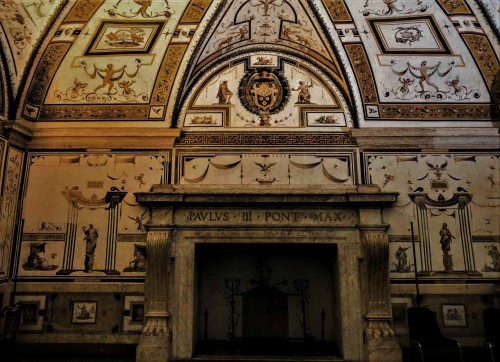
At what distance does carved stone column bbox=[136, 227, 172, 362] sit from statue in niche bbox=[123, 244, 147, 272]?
0.23 meters

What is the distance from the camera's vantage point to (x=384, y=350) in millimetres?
5039

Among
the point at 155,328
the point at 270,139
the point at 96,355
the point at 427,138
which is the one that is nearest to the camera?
the point at 96,355

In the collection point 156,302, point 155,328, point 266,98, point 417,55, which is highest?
point 417,55

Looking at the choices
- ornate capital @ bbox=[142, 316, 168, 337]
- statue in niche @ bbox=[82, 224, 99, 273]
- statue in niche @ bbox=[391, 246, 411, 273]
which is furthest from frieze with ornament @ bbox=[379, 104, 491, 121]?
statue in niche @ bbox=[82, 224, 99, 273]

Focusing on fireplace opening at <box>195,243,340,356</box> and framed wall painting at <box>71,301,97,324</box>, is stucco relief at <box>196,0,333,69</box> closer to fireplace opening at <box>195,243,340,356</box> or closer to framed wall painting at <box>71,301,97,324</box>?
fireplace opening at <box>195,243,340,356</box>

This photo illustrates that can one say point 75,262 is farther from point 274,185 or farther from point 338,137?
point 338,137

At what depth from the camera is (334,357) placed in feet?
17.0

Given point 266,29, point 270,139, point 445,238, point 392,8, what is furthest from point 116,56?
point 445,238

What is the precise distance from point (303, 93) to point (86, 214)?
380 cm

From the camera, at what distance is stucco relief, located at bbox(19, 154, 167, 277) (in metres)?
5.54

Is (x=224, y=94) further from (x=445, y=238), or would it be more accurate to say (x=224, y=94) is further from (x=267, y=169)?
(x=445, y=238)

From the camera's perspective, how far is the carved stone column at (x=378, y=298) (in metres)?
5.04

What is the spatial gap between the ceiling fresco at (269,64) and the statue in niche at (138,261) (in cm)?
190

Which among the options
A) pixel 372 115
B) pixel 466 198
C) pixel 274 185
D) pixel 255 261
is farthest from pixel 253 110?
pixel 466 198
